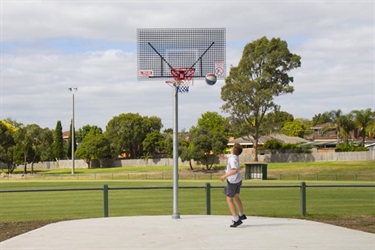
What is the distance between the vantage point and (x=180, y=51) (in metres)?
16.9

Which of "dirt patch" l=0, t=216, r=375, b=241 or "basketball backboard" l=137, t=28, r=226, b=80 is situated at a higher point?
"basketball backboard" l=137, t=28, r=226, b=80

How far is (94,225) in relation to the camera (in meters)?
15.7

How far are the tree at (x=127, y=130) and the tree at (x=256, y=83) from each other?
37901 millimetres

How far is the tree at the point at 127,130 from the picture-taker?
409 feet

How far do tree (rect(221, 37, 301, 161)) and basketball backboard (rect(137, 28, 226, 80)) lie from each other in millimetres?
72067

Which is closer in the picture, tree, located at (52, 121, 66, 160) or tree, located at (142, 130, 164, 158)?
tree, located at (142, 130, 164, 158)

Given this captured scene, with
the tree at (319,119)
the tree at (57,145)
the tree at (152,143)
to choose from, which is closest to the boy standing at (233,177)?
the tree at (152,143)

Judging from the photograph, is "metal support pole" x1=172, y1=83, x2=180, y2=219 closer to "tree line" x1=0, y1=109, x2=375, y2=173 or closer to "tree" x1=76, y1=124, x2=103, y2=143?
"tree line" x1=0, y1=109, x2=375, y2=173

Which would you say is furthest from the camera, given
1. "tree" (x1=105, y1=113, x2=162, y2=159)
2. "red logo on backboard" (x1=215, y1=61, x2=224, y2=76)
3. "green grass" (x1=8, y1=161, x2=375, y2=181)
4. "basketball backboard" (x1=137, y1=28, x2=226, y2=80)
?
"tree" (x1=105, y1=113, x2=162, y2=159)

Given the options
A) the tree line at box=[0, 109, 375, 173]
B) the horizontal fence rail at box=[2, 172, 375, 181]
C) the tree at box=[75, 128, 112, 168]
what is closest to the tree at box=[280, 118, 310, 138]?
the tree line at box=[0, 109, 375, 173]

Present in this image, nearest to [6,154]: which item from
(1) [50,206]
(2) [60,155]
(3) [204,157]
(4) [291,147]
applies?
(2) [60,155]

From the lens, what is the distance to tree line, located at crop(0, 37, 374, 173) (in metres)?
90.0

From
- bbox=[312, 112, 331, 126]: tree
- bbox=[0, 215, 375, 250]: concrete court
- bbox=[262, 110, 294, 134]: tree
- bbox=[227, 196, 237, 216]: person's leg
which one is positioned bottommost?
bbox=[0, 215, 375, 250]: concrete court

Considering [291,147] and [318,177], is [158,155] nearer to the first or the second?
[291,147]
